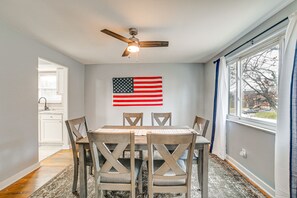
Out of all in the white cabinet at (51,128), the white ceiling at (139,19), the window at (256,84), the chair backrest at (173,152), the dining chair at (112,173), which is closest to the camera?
the chair backrest at (173,152)

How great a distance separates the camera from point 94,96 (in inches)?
195

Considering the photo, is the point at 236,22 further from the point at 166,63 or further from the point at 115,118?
the point at 115,118

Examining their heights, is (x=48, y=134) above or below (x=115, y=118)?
below

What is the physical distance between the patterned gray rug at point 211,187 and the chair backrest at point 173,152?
0.70m

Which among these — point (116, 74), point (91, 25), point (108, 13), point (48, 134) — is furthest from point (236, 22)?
point (48, 134)

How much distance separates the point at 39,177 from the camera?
2.63 metres

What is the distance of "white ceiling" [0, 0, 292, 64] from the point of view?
1830 millimetres

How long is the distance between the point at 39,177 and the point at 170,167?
226 centimetres

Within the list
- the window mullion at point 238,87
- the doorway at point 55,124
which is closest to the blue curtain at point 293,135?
the window mullion at point 238,87

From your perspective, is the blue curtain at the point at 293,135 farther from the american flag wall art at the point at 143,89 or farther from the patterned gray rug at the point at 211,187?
the american flag wall art at the point at 143,89

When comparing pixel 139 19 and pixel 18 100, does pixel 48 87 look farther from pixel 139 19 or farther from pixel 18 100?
pixel 139 19

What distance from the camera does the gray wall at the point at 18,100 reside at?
234 centimetres

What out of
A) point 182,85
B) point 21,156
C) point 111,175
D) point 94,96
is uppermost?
point 182,85

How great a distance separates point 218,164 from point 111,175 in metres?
2.26
